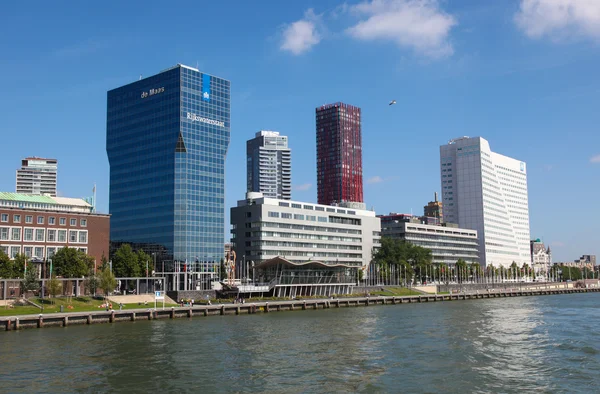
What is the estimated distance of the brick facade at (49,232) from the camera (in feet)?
489

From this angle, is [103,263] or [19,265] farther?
[103,263]

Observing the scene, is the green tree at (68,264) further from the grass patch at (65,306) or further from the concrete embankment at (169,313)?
the concrete embankment at (169,313)

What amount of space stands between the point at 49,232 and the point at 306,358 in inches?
4294

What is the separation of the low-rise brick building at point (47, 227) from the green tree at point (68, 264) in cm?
816

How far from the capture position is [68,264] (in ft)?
472

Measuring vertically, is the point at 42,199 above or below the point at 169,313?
above

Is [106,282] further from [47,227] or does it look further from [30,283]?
[47,227]

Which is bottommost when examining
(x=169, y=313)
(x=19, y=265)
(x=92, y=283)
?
(x=169, y=313)

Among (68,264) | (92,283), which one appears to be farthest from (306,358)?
(68,264)

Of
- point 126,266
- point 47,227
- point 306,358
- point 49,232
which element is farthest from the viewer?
point 126,266

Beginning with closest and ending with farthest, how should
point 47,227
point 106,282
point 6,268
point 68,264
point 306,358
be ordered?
1. point 306,358
2. point 6,268
3. point 106,282
4. point 68,264
5. point 47,227

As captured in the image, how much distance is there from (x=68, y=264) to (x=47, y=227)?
16796mm

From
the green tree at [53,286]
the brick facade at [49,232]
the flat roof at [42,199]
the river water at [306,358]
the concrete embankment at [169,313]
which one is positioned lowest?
the river water at [306,358]

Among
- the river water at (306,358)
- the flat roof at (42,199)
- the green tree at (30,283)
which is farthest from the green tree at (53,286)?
the flat roof at (42,199)
